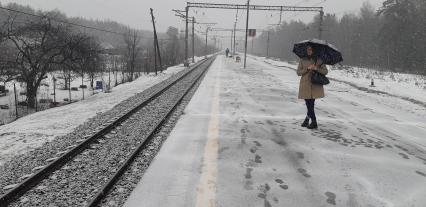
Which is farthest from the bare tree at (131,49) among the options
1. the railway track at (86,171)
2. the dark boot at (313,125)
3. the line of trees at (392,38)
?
the dark boot at (313,125)

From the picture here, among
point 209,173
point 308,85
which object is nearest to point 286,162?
point 209,173

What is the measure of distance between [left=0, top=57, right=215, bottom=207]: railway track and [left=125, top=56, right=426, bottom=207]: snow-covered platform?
1.65ft

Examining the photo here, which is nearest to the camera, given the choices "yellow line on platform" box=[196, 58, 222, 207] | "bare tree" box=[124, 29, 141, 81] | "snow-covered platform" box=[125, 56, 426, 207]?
"yellow line on platform" box=[196, 58, 222, 207]

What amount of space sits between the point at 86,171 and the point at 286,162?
3009 millimetres

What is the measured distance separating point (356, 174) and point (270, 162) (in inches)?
48.3

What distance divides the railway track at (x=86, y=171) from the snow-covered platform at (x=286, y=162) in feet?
1.65

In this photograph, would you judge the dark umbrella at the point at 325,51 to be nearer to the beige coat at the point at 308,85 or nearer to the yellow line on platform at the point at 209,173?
the beige coat at the point at 308,85

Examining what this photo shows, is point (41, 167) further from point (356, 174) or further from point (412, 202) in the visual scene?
point (412, 202)

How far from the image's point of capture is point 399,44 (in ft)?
167

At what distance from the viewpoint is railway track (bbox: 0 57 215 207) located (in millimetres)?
4305

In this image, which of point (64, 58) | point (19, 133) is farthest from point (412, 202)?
point (64, 58)

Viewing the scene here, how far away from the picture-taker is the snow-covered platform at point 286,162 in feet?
13.9

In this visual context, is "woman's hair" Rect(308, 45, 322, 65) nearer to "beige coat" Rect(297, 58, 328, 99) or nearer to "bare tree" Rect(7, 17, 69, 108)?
"beige coat" Rect(297, 58, 328, 99)

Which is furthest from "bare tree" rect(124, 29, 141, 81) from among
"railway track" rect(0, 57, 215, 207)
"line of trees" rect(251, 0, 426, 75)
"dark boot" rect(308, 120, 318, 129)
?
"dark boot" rect(308, 120, 318, 129)
